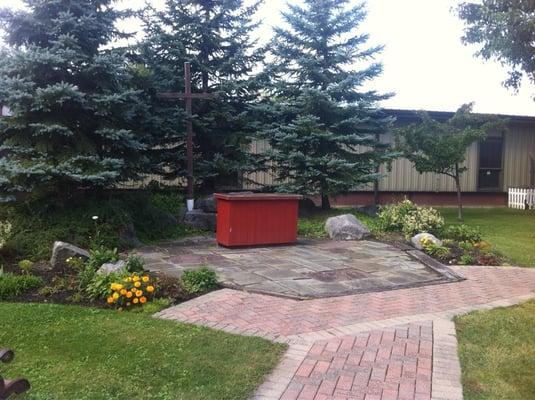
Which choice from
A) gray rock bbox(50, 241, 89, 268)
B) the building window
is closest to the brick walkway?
gray rock bbox(50, 241, 89, 268)

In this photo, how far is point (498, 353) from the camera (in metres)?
4.05

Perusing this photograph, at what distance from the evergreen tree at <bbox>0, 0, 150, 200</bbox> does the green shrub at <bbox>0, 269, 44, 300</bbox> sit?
2357 mm

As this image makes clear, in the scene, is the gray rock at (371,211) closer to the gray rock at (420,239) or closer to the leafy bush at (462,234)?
the leafy bush at (462,234)

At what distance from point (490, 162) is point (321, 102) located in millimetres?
9335

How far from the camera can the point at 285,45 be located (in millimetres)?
12367

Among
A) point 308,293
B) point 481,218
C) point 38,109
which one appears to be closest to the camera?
point 308,293

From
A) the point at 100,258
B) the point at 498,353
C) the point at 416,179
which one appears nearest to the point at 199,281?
the point at 100,258

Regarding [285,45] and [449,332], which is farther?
[285,45]

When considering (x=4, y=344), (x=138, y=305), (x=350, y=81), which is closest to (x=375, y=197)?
(x=350, y=81)

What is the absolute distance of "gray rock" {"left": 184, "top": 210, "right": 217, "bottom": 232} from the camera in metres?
10.3

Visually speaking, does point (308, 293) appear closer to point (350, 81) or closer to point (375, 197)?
point (350, 81)

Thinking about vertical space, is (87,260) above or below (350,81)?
below

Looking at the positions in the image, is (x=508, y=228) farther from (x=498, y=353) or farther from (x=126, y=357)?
(x=126, y=357)

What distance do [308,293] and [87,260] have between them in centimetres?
289
